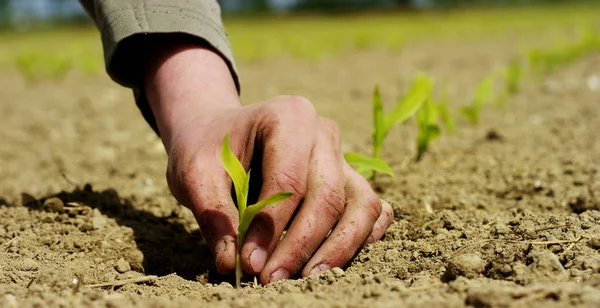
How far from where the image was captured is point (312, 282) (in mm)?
1158

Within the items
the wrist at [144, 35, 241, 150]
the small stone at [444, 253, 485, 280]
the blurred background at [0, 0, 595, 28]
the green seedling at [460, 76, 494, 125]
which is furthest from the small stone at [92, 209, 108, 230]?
the blurred background at [0, 0, 595, 28]

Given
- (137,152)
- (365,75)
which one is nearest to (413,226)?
(137,152)

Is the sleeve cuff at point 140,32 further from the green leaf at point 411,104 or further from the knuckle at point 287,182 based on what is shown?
the green leaf at point 411,104

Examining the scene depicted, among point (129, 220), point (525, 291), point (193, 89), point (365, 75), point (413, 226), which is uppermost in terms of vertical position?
point (193, 89)

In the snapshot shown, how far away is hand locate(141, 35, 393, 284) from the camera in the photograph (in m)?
1.20

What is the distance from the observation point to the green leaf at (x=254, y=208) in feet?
3.70

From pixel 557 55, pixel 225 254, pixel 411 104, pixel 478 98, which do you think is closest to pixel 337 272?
pixel 225 254

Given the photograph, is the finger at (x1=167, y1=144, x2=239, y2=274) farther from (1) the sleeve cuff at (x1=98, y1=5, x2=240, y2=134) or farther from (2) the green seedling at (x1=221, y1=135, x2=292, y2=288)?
(1) the sleeve cuff at (x1=98, y1=5, x2=240, y2=134)

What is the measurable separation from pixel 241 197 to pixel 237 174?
0.05 m

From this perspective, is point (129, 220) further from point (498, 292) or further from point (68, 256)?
point (498, 292)

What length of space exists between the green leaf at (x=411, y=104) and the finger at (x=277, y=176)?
83 centimetres

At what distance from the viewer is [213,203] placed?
48.5 inches

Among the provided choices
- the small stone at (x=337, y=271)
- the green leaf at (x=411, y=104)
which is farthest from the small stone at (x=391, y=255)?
the green leaf at (x=411, y=104)

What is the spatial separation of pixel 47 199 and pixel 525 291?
1.30 meters
